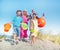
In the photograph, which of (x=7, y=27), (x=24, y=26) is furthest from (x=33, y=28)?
(x=7, y=27)

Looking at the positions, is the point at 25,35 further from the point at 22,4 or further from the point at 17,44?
the point at 22,4

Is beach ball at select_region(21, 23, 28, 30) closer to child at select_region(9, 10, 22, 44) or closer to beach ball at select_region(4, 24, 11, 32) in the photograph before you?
child at select_region(9, 10, 22, 44)

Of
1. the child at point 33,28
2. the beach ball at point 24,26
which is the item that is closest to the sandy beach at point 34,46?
the child at point 33,28

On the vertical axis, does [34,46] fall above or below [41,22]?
below

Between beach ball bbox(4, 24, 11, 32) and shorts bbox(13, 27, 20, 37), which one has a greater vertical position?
beach ball bbox(4, 24, 11, 32)

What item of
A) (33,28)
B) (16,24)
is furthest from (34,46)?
(16,24)

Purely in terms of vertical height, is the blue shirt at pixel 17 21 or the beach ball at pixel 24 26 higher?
the blue shirt at pixel 17 21

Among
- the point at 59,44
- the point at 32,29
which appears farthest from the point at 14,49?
the point at 59,44

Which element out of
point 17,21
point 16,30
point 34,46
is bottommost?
point 34,46

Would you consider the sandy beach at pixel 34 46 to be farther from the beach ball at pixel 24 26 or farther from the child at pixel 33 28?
the beach ball at pixel 24 26

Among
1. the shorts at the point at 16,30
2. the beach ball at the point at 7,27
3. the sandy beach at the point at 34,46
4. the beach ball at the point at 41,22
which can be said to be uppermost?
the beach ball at the point at 41,22

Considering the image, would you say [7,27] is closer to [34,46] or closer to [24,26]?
[24,26]

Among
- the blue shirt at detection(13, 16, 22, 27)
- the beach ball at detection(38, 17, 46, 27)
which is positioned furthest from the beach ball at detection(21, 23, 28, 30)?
the beach ball at detection(38, 17, 46, 27)

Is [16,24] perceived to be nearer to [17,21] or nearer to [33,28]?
[17,21]
